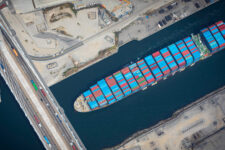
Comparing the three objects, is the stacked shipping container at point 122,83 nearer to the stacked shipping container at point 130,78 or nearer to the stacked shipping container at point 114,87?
the stacked shipping container at point 130,78

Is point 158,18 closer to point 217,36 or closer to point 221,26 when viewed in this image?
point 217,36

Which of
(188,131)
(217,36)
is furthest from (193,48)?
(188,131)

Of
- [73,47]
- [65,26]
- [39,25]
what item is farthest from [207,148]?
[39,25]

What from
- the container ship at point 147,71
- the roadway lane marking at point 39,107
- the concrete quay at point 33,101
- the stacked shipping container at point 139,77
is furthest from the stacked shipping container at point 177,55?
the roadway lane marking at point 39,107

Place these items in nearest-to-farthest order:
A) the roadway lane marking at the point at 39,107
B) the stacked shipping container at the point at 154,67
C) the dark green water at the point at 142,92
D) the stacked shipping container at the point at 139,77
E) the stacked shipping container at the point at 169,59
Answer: the roadway lane marking at the point at 39,107, the stacked shipping container at the point at 139,77, the stacked shipping container at the point at 154,67, the stacked shipping container at the point at 169,59, the dark green water at the point at 142,92

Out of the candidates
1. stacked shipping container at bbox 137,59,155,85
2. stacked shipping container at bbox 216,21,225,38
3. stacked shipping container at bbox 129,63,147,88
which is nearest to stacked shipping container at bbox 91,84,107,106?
stacked shipping container at bbox 129,63,147,88

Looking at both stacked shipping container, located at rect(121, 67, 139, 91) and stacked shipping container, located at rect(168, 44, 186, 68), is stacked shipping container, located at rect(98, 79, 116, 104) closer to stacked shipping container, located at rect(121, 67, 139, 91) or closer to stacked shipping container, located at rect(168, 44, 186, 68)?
stacked shipping container, located at rect(121, 67, 139, 91)

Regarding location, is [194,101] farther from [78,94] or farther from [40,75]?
[40,75]
